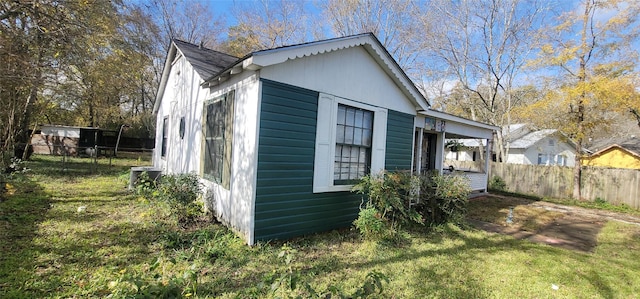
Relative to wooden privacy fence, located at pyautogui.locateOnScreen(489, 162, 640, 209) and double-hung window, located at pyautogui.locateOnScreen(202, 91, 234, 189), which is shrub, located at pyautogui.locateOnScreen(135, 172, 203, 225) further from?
wooden privacy fence, located at pyautogui.locateOnScreen(489, 162, 640, 209)

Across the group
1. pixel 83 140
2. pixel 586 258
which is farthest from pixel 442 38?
pixel 83 140

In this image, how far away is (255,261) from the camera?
3965 millimetres

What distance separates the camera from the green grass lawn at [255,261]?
3215mm

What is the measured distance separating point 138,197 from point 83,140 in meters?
15.7

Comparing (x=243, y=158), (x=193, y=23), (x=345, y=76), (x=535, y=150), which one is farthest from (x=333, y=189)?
(x=535, y=150)

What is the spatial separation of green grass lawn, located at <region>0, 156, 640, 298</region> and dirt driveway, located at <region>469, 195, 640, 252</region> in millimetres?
470

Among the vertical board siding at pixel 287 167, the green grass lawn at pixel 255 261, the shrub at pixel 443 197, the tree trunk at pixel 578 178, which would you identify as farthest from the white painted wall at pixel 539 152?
the vertical board siding at pixel 287 167

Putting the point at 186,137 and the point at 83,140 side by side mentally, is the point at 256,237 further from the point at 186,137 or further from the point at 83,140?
the point at 83,140

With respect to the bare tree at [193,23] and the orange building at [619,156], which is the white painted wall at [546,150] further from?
the bare tree at [193,23]

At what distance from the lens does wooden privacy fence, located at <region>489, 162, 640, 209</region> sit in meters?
11.3

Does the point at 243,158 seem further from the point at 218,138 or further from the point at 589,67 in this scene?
the point at 589,67

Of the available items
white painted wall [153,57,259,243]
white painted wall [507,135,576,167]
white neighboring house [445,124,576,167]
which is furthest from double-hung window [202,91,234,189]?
white painted wall [507,135,576,167]

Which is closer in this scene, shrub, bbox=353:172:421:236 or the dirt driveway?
shrub, bbox=353:172:421:236

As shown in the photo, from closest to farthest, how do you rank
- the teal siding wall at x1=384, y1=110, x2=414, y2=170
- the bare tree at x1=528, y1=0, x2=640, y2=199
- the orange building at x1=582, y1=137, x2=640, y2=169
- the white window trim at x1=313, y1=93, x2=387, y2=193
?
the white window trim at x1=313, y1=93, x2=387, y2=193 < the teal siding wall at x1=384, y1=110, x2=414, y2=170 < the bare tree at x1=528, y1=0, x2=640, y2=199 < the orange building at x1=582, y1=137, x2=640, y2=169
